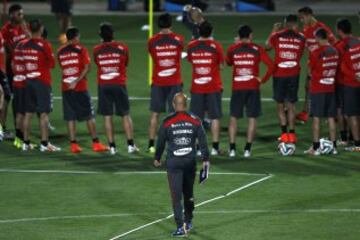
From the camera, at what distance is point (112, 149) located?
74.7 ft

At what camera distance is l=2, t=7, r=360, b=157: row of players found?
72.1 ft

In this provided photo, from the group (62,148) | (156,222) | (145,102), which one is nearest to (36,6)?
(145,102)

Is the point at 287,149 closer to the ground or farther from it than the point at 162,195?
closer to the ground

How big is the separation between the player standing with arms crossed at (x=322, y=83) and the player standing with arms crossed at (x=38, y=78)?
15.6 ft

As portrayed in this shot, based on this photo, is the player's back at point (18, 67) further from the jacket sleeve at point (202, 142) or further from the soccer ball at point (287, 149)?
the jacket sleeve at point (202, 142)

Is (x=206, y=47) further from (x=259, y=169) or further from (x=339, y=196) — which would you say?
(x=339, y=196)

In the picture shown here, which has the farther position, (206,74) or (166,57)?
(166,57)

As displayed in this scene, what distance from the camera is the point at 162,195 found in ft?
63.7

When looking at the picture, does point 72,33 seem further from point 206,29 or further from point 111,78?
point 206,29

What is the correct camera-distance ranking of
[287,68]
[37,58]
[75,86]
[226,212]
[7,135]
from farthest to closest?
[7,135] → [287,68] → [75,86] → [37,58] → [226,212]

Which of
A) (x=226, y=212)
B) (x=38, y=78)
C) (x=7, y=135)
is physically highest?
(x=38, y=78)

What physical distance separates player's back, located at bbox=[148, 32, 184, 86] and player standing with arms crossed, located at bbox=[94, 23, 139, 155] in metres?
0.55

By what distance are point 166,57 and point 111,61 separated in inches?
39.2

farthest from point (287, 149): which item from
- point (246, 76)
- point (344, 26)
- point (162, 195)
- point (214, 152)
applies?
point (162, 195)
